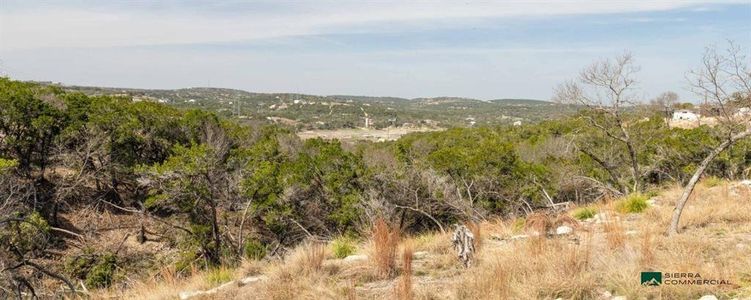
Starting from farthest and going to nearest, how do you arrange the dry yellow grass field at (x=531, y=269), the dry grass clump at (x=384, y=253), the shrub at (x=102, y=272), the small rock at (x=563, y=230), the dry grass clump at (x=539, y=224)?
1. the shrub at (x=102, y=272)
2. the small rock at (x=563, y=230)
3. the dry grass clump at (x=539, y=224)
4. the dry grass clump at (x=384, y=253)
5. the dry yellow grass field at (x=531, y=269)

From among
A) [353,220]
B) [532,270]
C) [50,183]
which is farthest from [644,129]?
[50,183]

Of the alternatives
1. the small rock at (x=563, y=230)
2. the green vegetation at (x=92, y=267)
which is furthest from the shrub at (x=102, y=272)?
the small rock at (x=563, y=230)

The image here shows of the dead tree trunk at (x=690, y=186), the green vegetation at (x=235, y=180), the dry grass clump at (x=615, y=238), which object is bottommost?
the green vegetation at (x=235, y=180)

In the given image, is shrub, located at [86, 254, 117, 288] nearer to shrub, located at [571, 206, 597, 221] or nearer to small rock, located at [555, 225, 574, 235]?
small rock, located at [555, 225, 574, 235]

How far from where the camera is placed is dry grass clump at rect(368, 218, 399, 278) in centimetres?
547

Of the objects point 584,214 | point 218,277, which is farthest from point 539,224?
point 218,277

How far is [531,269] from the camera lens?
185 inches

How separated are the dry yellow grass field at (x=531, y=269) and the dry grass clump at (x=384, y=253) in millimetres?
17

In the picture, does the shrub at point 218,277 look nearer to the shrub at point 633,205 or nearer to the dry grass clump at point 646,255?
A: the dry grass clump at point 646,255

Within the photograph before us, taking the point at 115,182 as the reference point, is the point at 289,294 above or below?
above

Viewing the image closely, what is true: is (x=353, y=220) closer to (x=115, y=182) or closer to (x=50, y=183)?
(x=115, y=182)

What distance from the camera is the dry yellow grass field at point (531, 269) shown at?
4.25m

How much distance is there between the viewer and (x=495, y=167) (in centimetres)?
1923

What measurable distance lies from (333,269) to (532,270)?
2.29m
